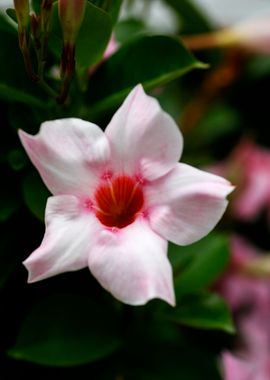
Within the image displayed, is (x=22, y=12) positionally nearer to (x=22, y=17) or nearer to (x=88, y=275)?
(x=22, y=17)

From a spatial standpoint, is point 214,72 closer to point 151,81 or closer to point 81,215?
point 151,81

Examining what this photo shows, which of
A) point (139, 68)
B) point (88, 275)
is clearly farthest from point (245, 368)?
point (139, 68)

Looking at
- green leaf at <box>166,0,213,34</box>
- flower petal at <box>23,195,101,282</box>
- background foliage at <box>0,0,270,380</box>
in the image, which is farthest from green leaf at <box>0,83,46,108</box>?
green leaf at <box>166,0,213,34</box>

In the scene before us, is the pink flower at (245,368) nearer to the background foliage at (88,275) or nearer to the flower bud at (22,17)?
the background foliage at (88,275)

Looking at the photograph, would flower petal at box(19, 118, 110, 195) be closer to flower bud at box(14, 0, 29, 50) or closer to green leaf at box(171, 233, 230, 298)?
flower bud at box(14, 0, 29, 50)

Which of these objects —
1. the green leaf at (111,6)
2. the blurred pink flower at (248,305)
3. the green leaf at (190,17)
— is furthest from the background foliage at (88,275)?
the green leaf at (190,17)

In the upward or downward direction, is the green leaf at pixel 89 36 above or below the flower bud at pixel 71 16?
below
